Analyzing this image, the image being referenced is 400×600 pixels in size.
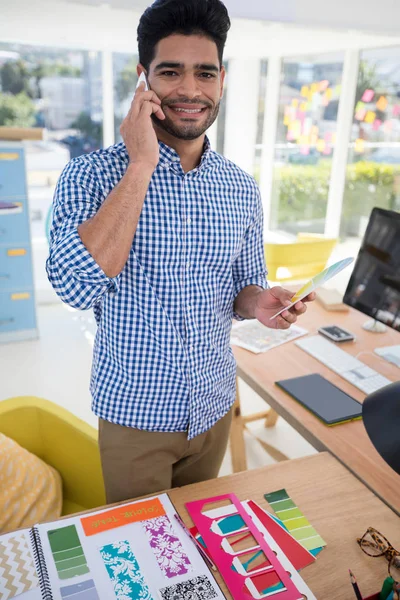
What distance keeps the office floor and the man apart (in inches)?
54.3

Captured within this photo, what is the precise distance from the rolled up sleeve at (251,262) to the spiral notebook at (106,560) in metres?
0.70

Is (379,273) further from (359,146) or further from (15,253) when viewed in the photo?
(359,146)

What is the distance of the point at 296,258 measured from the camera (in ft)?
12.7

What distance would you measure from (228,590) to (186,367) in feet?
1.78

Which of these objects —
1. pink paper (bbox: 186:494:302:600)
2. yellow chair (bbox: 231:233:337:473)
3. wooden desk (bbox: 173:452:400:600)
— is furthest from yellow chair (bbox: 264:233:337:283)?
pink paper (bbox: 186:494:302:600)

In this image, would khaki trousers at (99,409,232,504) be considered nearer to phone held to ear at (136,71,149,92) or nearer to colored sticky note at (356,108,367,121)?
phone held to ear at (136,71,149,92)

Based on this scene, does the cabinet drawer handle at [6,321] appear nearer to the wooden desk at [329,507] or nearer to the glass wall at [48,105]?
the glass wall at [48,105]

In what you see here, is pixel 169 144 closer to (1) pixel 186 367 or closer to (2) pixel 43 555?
(1) pixel 186 367

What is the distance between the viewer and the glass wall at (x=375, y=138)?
4.41 m

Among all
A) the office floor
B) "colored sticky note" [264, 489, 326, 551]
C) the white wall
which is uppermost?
the white wall

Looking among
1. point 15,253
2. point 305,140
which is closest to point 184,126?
point 15,253

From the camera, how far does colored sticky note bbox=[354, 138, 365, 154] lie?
4789mm

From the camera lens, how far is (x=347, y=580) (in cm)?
105

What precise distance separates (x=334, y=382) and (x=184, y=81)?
1.13m
